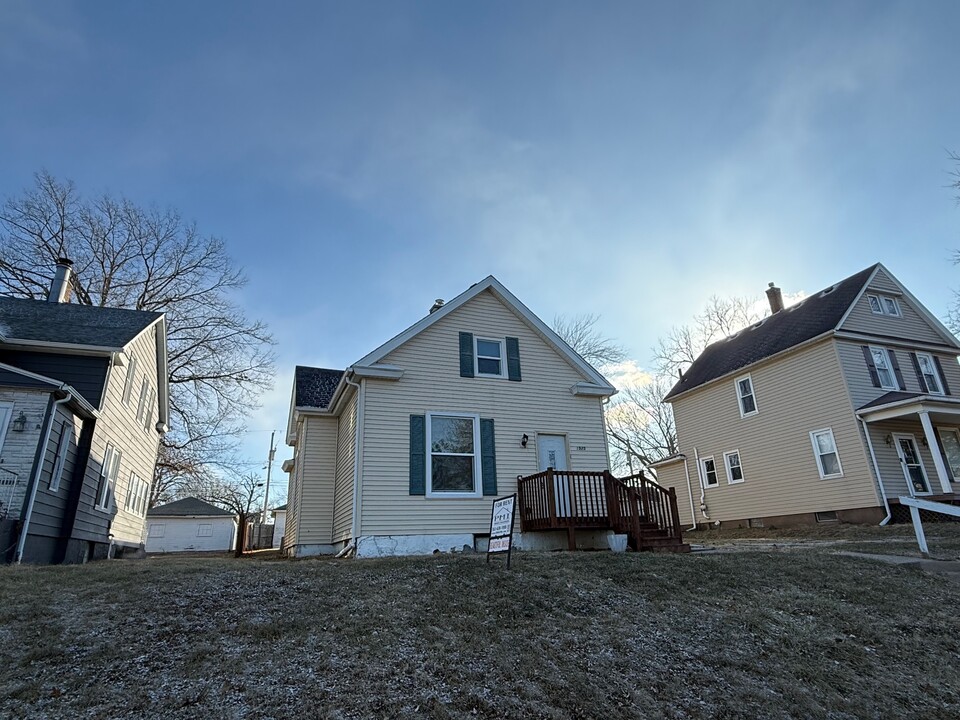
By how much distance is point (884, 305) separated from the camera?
61.9 ft

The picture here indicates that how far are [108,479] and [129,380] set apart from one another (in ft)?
7.81

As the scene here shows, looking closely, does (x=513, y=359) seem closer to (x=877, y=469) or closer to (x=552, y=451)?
(x=552, y=451)

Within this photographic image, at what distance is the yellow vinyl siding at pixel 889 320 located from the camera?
1794 centimetres

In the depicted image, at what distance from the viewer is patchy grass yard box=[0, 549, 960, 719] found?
3883mm

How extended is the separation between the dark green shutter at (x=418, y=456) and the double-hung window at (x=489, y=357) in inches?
78.2

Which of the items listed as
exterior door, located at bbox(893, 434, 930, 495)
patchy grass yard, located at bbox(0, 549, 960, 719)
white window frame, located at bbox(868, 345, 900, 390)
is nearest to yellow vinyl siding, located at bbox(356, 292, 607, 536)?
patchy grass yard, located at bbox(0, 549, 960, 719)

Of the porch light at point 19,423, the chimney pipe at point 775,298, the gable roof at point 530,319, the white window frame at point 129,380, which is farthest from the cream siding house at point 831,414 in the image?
the porch light at point 19,423

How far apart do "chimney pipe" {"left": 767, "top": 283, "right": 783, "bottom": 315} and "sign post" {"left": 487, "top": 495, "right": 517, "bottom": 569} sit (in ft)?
60.5

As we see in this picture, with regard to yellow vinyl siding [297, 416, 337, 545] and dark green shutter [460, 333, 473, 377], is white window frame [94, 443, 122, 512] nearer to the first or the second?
yellow vinyl siding [297, 416, 337, 545]

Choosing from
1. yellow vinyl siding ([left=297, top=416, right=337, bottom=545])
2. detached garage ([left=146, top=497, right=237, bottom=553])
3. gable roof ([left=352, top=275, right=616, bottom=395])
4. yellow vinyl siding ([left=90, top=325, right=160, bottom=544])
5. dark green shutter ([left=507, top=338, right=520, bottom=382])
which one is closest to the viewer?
yellow vinyl siding ([left=90, top=325, right=160, bottom=544])

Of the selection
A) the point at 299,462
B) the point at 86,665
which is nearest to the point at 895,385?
the point at 299,462

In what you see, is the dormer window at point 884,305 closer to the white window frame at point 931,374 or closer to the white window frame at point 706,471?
the white window frame at point 931,374

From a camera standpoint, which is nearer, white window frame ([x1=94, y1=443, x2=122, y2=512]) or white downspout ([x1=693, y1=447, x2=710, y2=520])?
white window frame ([x1=94, y1=443, x2=122, y2=512])

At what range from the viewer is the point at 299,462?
15219 mm
